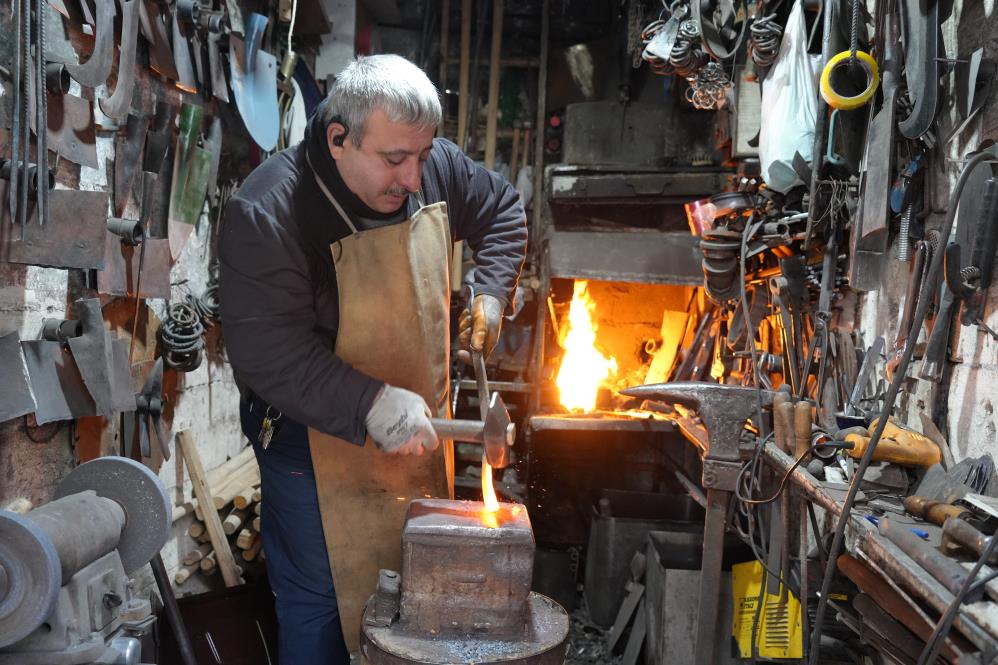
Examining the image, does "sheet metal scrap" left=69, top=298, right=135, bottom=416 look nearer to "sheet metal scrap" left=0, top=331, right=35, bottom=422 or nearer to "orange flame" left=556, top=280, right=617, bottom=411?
"sheet metal scrap" left=0, top=331, right=35, bottom=422

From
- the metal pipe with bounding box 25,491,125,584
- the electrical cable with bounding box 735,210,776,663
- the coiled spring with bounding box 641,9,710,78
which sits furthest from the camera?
the coiled spring with bounding box 641,9,710,78

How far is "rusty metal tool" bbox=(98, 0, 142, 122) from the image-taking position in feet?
9.87

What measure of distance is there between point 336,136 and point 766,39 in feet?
7.39

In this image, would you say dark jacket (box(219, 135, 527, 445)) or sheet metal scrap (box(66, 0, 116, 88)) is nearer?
dark jacket (box(219, 135, 527, 445))

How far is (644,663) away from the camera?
4.35 metres

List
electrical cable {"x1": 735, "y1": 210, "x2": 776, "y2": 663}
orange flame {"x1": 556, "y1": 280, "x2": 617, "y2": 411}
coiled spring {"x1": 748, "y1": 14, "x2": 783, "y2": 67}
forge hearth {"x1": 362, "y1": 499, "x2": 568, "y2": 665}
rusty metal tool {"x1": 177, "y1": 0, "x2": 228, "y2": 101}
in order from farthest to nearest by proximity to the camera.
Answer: orange flame {"x1": 556, "y1": 280, "x2": 617, "y2": 411}
rusty metal tool {"x1": 177, "y1": 0, "x2": 228, "y2": 101}
coiled spring {"x1": 748, "y1": 14, "x2": 783, "y2": 67}
electrical cable {"x1": 735, "y1": 210, "x2": 776, "y2": 663}
forge hearth {"x1": 362, "y1": 499, "x2": 568, "y2": 665}

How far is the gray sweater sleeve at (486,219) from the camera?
2773mm

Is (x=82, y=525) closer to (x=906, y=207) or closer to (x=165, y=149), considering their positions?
(x=165, y=149)

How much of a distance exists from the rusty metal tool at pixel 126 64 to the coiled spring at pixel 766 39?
277 cm

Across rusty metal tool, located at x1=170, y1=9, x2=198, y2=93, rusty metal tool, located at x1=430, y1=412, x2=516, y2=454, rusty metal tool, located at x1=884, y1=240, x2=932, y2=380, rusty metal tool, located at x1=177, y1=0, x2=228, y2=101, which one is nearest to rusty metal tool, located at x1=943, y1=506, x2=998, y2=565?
rusty metal tool, located at x1=884, y1=240, x2=932, y2=380

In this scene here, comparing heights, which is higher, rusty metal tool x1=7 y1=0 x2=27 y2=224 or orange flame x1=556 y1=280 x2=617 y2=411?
rusty metal tool x1=7 y1=0 x2=27 y2=224

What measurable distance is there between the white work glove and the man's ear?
752mm

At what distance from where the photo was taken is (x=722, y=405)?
2.87 m

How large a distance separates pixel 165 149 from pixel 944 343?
330 cm
